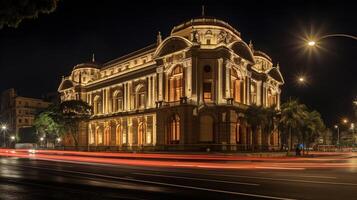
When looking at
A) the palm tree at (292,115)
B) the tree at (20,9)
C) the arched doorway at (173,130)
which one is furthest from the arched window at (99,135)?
the tree at (20,9)

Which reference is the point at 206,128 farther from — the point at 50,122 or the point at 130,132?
the point at 50,122

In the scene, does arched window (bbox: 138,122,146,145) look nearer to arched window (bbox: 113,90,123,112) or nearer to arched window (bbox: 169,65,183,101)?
arched window (bbox: 113,90,123,112)

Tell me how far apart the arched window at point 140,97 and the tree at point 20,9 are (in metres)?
57.2

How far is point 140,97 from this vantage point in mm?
72438

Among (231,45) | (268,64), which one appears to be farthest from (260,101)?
(231,45)

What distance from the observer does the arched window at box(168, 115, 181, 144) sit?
58031mm

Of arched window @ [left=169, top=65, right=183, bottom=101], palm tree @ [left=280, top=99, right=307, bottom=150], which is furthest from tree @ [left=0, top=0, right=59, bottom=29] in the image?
arched window @ [left=169, top=65, right=183, bottom=101]

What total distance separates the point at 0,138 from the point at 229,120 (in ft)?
351

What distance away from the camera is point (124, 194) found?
1320cm

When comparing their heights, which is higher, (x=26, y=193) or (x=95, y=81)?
(x=95, y=81)

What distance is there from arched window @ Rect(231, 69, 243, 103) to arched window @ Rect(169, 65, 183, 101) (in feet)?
27.8

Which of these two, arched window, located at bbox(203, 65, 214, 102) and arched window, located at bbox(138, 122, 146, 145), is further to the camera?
arched window, located at bbox(138, 122, 146, 145)

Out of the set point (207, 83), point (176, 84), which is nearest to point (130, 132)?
point (176, 84)

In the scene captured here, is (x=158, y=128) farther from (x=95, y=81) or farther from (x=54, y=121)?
(x=95, y=81)
